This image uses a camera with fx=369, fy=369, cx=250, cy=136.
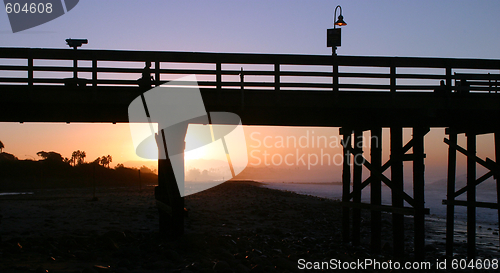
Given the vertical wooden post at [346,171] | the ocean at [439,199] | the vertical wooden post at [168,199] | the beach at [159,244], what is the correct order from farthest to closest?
1. the ocean at [439,199]
2. the vertical wooden post at [346,171]
3. the vertical wooden post at [168,199]
4. the beach at [159,244]

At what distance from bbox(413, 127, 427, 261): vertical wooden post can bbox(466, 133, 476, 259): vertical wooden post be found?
3.10 metres

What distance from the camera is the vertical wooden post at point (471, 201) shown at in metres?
11.3

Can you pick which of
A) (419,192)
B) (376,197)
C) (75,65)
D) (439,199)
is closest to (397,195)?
(419,192)

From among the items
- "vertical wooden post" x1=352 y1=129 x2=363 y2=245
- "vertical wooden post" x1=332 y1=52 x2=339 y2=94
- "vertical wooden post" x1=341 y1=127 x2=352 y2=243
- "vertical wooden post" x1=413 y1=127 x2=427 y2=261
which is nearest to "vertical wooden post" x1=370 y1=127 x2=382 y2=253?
"vertical wooden post" x1=352 y1=129 x2=363 y2=245

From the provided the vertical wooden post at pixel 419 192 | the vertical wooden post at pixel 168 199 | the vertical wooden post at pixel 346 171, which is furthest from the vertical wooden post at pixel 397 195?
the vertical wooden post at pixel 168 199

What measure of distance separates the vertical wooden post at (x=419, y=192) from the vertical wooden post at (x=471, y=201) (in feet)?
10.2

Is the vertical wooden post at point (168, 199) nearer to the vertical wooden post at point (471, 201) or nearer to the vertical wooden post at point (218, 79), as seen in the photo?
the vertical wooden post at point (218, 79)

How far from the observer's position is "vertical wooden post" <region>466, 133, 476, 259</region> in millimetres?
11305

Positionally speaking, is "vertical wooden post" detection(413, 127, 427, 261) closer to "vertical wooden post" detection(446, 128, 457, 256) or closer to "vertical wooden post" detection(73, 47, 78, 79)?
"vertical wooden post" detection(446, 128, 457, 256)

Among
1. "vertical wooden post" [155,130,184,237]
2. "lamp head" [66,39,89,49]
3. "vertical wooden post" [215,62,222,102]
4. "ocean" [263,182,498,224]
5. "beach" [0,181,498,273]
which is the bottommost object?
"ocean" [263,182,498,224]

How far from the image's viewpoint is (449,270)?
9.48 m

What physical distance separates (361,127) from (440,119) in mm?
2122

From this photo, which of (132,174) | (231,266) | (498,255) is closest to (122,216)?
(231,266)

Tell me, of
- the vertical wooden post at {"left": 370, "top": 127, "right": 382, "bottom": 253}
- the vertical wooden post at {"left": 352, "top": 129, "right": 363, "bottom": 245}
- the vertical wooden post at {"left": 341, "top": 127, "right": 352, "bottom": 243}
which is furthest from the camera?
the vertical wooden post at {"left": 341, "top": 127, "right": 352, "bottom": 243}
